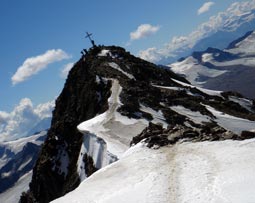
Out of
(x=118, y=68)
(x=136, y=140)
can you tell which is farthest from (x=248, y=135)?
(x=118, y=68)

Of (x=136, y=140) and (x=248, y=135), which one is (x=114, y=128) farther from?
(x=248, y=135)

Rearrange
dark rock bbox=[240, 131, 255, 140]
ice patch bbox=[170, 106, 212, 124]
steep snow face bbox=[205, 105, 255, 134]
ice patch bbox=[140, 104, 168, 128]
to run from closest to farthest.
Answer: dark rock bbox=[240, 131, 255, 140]
ice patch bbox=[140, 104, 168, 128]
steep snow face bbox=[205, 105, 255, 134]
ice patch bbox=[170, 106, 212, 124]

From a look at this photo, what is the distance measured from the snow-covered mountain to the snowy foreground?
73 mm

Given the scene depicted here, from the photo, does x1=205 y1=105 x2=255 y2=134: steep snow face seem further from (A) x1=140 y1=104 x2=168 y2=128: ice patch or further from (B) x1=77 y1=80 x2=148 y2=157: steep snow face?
(B) x1=77 y1=80 x2=148 y2=157: steep snow face

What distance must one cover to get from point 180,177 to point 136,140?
16.6 metres

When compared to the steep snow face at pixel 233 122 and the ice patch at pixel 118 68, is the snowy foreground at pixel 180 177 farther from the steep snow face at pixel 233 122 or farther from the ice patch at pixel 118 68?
the ice patch at pixel 118 68

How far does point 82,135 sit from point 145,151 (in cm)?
3048

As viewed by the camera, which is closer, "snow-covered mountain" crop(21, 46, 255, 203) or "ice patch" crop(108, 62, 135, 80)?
"snow-covered mountain" crop(21, 46, 255, 203)

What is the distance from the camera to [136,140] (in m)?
44.9

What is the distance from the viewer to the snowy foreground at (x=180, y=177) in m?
24.6

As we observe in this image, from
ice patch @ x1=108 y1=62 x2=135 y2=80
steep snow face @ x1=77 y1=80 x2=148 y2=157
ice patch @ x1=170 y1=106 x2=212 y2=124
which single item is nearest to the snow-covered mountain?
ice patch @ x1=170 y1=106 x2=212 y2=124

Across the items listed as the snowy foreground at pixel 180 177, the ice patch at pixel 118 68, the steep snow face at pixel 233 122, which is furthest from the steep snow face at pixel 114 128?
the ice patch at pixel 118 68

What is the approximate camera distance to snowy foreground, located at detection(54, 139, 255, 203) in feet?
80.7

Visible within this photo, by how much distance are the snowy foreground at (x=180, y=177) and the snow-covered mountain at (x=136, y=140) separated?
73 millimetres
